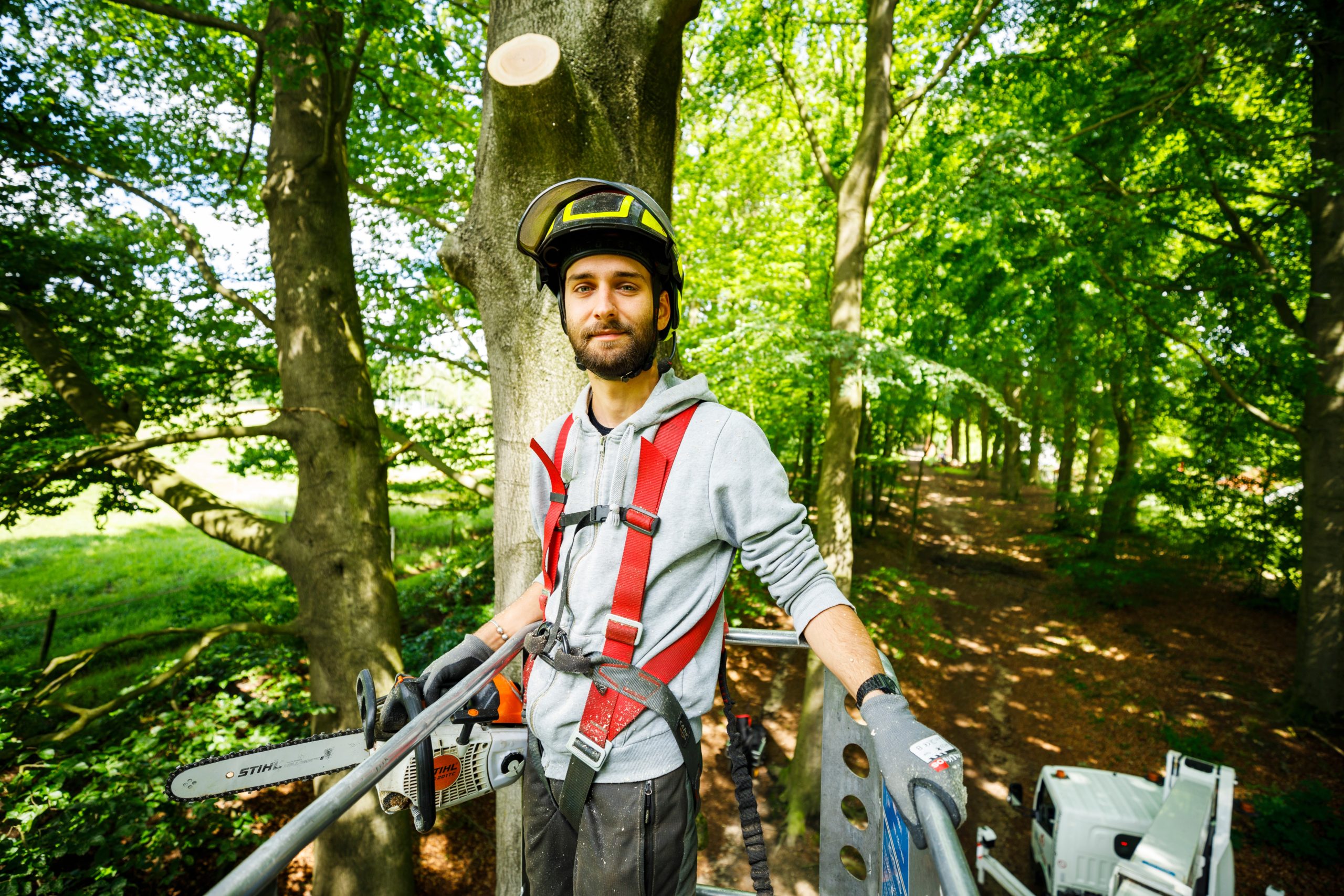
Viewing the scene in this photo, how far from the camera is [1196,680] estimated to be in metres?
8.98

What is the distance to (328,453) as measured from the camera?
4.83 metres

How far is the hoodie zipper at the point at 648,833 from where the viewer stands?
64.4 inches

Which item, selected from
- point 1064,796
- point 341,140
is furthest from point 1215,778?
point 341,140

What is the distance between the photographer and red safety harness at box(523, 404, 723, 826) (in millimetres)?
1622

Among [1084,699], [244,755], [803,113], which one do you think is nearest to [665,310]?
[244,755]

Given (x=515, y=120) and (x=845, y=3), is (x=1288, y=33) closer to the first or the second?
(x=845, y=3)

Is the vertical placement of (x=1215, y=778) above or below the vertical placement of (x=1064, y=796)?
above

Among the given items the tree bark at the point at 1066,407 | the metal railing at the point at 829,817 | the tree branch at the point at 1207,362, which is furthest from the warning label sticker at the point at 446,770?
the tree bark at the point at 1066,407

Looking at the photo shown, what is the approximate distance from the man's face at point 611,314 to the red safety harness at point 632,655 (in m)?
0.30

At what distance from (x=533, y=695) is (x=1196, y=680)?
1169cm

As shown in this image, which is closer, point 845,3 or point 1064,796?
point 1064,796

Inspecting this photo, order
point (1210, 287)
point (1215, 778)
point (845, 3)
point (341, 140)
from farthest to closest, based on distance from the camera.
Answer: point (845, 3) < point (1210, 287) < point (341, 140) < point (1215, 778)

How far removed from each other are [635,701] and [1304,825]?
8.81 m

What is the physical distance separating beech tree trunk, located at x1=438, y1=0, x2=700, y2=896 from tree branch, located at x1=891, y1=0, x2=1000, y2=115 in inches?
231
